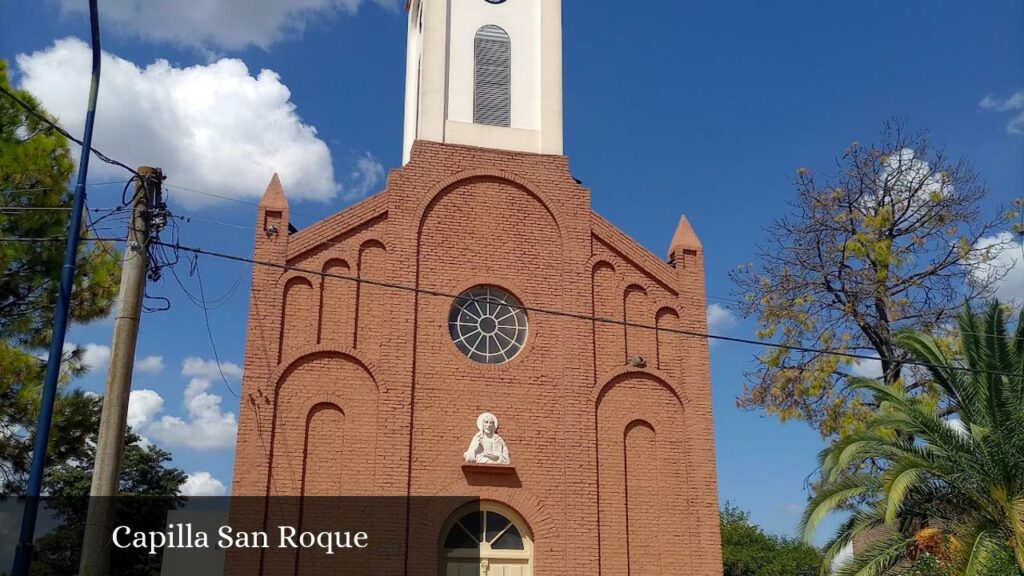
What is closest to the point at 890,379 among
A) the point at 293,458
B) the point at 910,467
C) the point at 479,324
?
the point at 910,467

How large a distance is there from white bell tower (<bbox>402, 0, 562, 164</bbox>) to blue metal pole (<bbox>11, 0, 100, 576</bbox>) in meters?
8.74

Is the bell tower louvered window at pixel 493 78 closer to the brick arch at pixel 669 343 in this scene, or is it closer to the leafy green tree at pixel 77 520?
the brick arch at pixel 669 343

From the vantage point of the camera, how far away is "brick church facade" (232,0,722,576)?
1716cm

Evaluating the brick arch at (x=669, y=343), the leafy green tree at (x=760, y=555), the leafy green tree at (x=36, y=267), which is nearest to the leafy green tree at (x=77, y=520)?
the leafy green tree at (x=36, y=267)

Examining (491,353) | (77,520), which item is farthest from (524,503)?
(77,520)

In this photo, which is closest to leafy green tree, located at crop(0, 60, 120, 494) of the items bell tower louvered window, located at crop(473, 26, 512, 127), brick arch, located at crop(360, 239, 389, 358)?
brick arch, located at crop(360, 239, 389, 358)

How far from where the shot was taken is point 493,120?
2028cm

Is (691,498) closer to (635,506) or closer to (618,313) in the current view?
(635,506)

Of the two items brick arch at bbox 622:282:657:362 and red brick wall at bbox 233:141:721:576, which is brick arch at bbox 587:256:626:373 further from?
brick arch at bbox 622:282:657:362

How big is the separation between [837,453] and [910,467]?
70.3 inches

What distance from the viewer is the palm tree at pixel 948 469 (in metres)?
14.4

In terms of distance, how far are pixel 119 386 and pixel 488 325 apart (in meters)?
9.03

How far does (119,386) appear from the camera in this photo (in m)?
10.4

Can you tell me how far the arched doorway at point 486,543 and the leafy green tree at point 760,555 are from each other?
32.5 metres
